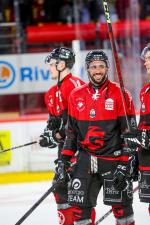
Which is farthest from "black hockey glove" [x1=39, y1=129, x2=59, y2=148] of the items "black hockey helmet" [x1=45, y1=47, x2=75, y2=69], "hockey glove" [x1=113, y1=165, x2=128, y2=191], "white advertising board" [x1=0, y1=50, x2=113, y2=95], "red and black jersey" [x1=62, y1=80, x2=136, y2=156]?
"white advertising board" [x1=0, y1=50, x2=113, y2=95]

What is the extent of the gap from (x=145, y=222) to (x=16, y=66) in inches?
136

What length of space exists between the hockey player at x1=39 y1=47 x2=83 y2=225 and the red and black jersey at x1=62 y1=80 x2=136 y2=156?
71 centimetres

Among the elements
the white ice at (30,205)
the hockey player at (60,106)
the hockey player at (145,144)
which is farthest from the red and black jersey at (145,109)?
the white ice at (30,205)

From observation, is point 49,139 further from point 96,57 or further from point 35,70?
point 35,70

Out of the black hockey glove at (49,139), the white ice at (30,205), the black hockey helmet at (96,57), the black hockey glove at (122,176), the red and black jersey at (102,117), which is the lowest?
the white ice at (30,205)

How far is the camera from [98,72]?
4.80m

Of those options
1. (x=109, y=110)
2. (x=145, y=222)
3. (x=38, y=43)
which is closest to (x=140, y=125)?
(x=109, y=110)

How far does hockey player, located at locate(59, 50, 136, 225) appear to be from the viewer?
4762 millimetres

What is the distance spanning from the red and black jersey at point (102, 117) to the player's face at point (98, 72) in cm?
5

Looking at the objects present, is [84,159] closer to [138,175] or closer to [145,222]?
[138,175]

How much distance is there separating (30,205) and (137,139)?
2501mm

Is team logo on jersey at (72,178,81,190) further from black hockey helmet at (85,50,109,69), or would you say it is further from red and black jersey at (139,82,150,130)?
black hockey helmet at (85,50,109,69)

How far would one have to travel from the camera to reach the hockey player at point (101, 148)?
15.6ft

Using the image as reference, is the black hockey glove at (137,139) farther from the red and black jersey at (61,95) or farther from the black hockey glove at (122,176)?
the red and black jersey at (61,95)
